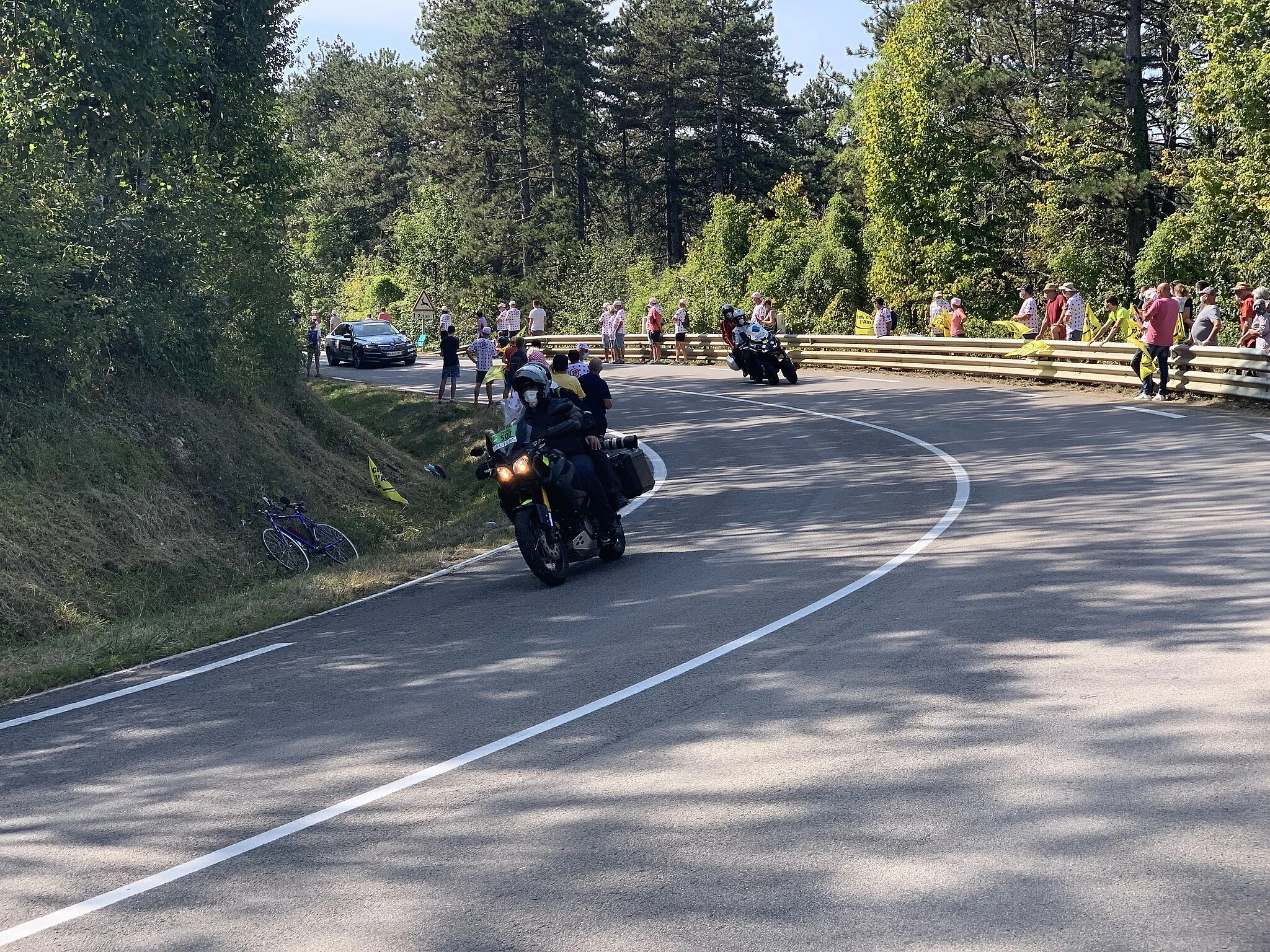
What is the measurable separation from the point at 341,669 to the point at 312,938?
14.0 feet

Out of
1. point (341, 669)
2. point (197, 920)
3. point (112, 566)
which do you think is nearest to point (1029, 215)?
point (112, 566)

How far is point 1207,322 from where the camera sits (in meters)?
21.8

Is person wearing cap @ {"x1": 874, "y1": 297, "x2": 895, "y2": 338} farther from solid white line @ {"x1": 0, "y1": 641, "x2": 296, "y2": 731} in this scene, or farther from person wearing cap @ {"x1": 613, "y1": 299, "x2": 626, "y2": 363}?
solid white line @ {"x1": 0, "y1": 641, "x2": 296, "y2": 731}

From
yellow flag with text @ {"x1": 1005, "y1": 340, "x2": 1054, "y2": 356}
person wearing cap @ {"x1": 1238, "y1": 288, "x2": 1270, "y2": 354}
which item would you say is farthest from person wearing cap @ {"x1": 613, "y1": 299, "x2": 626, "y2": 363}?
person wearing cap @ {"x1": 1238, "y1": 288, "x2": 1270, "y2": 354}

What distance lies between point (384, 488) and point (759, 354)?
41.5 feet

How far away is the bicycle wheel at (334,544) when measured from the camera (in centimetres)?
1675

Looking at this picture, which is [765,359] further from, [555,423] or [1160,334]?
[555,423]

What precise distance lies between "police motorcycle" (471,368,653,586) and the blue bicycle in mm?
4926

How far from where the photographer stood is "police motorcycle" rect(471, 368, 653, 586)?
443 inches

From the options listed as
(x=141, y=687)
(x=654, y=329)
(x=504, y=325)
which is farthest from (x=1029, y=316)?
(x=141, y=687)

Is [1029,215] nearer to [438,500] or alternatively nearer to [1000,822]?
[438,500]

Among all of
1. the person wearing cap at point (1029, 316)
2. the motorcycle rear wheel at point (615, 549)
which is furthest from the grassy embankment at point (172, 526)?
the person wearing cap at point (1029, 316)

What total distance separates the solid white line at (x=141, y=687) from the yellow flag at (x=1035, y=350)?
20.8 metres

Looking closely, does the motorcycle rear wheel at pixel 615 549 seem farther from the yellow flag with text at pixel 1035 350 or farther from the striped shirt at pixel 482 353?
the striped shirt at pixel 482 353
